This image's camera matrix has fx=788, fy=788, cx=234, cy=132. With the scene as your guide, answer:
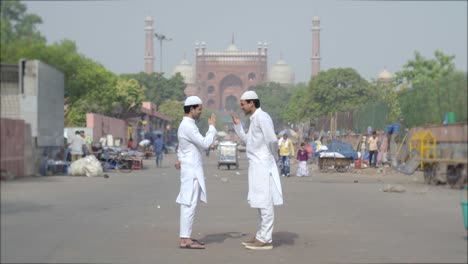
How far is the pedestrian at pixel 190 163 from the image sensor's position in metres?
6.21

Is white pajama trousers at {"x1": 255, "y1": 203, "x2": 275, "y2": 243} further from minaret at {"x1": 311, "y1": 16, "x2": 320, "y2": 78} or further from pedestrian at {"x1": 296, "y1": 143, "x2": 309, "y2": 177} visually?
pedestrian at {"x1": 296, "y1": 143, "x2": 309, "y2": 177}

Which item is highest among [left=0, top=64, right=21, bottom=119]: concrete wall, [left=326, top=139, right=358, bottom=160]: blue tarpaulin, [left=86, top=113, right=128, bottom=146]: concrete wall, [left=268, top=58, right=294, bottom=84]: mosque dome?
[left=268, top=58, right=294, bottom=84]: mosque dome

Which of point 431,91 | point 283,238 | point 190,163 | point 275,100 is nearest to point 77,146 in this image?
point 190,163

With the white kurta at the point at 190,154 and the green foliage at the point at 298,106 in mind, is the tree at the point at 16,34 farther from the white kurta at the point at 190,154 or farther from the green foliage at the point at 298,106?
the green foliage at the point at 298,106

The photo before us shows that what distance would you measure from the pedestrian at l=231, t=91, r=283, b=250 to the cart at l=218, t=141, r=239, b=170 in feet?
34.9

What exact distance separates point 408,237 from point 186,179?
234cm

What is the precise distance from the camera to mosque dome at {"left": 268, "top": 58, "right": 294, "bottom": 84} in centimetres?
632

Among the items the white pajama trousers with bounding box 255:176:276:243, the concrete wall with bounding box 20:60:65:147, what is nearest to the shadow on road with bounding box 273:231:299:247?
the white pajama trousers with bounding box 255:176:276:243

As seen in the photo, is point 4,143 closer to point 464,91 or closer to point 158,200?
point 464,91

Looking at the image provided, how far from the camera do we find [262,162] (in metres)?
6.24

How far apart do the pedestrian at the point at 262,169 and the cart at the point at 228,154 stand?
34.9 ft

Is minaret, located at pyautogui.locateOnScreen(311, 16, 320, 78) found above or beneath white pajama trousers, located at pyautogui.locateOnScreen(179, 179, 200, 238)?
above

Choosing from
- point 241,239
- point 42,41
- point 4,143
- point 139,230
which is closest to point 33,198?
point 4,143

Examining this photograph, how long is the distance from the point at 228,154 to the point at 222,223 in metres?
10.3
